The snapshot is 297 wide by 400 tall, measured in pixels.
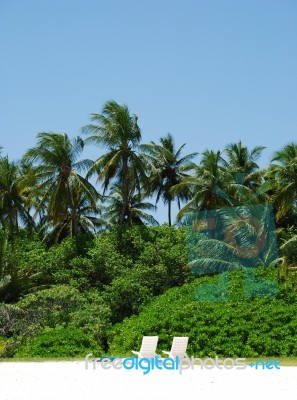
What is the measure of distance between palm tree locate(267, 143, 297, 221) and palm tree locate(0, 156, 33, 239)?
458 inches

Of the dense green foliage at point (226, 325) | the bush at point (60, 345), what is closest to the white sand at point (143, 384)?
the bush at point (60, 345)

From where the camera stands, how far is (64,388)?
11398mm

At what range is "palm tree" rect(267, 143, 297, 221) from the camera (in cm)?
2866

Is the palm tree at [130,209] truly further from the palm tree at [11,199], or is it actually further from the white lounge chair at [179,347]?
the white lounge chair at [179,347]

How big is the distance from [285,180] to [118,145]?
24.4 feet

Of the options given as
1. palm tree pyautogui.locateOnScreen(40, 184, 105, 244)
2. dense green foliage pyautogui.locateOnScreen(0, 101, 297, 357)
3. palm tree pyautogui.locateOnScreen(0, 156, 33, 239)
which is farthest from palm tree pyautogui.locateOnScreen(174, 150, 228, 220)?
palm tree pyautogui.locateOnScreen(0, 156, 33, 239)

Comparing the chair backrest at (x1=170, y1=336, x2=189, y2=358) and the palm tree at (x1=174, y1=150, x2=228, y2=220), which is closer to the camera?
the chair backrest at (x1=170, y1=336, x2=189, y2=358)

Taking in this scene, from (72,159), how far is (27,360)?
11391 millimetres

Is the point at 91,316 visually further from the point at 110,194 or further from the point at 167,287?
the point at 110,194

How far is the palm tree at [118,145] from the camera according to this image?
2859 centimetres

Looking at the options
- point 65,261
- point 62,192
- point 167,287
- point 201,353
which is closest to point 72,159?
point 62,192

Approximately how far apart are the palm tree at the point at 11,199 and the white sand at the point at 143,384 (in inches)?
657

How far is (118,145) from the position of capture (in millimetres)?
28859

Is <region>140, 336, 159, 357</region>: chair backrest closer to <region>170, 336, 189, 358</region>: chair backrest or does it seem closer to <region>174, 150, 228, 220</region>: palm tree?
<region>170, 336, 189, 358</region>: chair backrest
